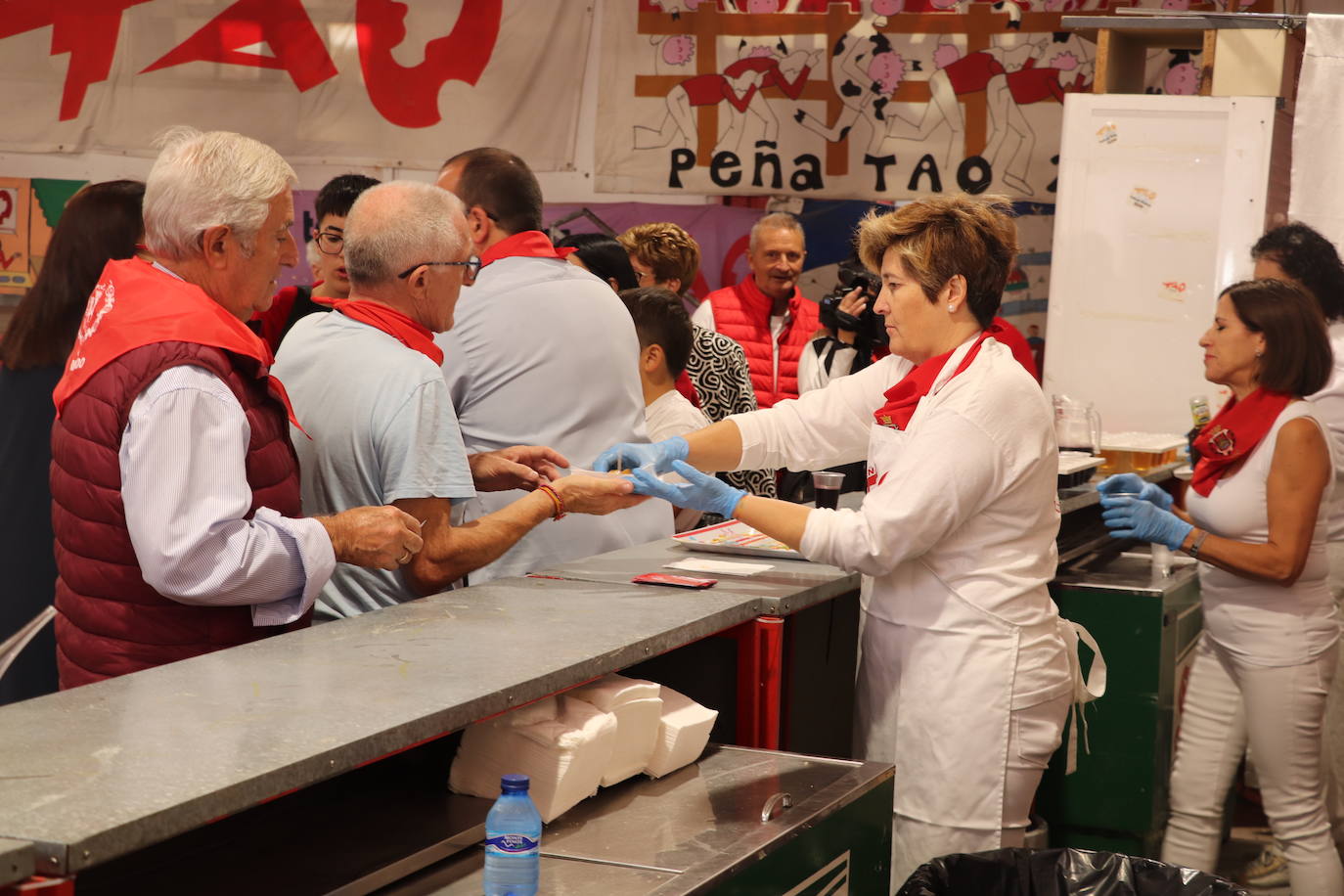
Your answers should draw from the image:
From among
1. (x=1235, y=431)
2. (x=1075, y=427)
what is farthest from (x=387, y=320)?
(x=1075, y=427)

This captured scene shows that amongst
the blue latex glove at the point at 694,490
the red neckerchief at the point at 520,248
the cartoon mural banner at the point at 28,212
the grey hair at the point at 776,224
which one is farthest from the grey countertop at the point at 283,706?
the cartoon mural banner at the point at 28,212

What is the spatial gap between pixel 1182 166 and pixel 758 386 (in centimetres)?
191

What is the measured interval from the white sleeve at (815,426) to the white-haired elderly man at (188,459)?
3.42 ft

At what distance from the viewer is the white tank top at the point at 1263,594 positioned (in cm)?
342

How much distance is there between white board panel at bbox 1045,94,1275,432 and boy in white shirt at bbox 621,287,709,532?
2280mm

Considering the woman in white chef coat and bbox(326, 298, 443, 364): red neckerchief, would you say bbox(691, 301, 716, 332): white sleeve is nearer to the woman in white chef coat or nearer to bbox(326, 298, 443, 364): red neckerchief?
the woman in white chef coat

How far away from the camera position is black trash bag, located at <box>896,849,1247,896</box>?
229cm

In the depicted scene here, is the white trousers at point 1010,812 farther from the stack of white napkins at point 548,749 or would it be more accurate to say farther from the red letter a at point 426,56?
the red letter a at point 426,56

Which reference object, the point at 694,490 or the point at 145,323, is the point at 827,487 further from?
the point at 145,323

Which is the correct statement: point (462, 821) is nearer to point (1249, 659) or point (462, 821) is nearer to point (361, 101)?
point (1249, 659)

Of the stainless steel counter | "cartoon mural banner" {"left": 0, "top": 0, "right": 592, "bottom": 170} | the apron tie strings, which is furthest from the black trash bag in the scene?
"cartoon mural banner" {"left": 0, "top": 0, "right": 592, "bottom": 170}

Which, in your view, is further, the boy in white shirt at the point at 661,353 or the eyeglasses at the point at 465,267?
the boy in white shirt at the point at 661,353

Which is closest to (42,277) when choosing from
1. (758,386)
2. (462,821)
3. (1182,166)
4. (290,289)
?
(290,289)

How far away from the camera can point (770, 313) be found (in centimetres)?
591
